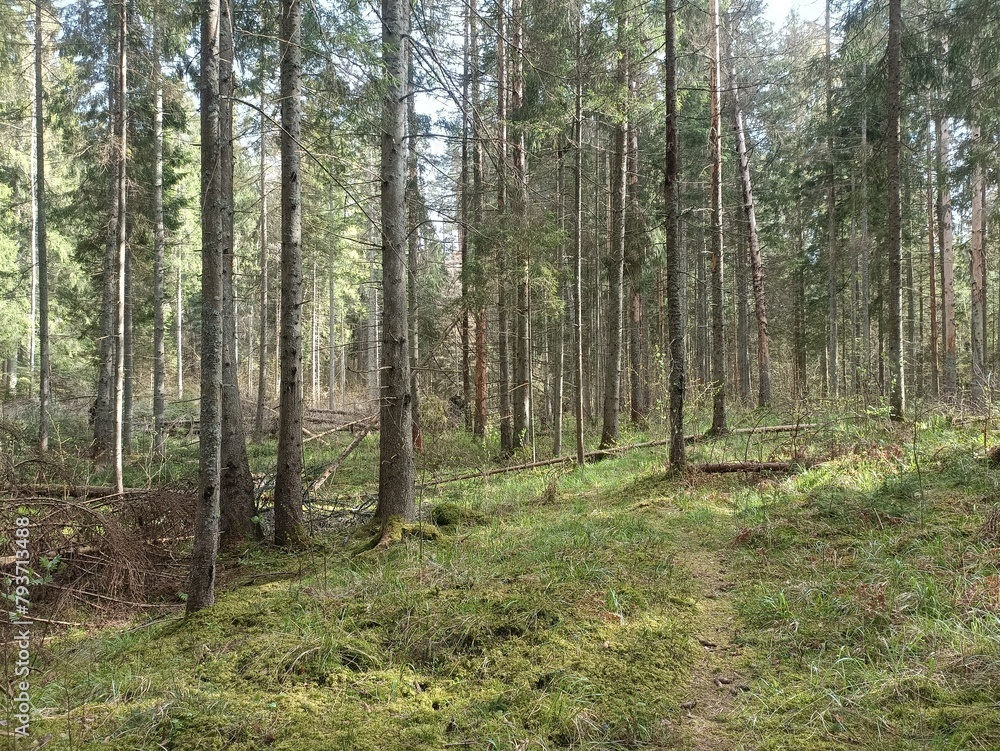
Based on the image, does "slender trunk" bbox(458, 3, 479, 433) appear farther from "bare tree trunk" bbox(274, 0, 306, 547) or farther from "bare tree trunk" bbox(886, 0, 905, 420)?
"bare tree trunk" bbox(886, 0, 905, 420)

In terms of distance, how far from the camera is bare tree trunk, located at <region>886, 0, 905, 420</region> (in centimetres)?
998

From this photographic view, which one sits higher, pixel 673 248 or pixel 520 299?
pixel 673 248

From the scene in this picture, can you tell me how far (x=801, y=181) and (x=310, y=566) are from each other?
23651mm

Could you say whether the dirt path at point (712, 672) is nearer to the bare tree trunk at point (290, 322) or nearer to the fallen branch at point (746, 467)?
the fallen branch at point (746, 467)

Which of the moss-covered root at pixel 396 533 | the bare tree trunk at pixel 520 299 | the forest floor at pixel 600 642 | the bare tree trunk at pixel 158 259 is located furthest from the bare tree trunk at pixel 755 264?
the bare tree trunk at pixel 158 259

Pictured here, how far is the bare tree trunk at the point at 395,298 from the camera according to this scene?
654 cm

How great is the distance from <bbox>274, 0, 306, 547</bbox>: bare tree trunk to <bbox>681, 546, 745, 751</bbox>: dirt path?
5202 mm

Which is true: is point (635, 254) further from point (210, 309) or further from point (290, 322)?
point (210, 309)

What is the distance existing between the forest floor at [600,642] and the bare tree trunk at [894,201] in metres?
4.05

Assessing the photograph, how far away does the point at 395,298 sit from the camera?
6617 mm

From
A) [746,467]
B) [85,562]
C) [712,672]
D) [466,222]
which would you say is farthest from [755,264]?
[85,562]

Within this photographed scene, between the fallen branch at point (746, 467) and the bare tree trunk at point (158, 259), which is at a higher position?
the bare tree trunk at point (158, 259)

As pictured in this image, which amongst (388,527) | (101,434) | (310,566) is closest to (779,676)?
(388,527)

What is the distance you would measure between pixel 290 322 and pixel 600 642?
5555mm
